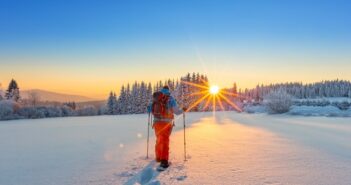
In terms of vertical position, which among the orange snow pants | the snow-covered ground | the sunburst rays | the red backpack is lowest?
A: the snow-covered ground

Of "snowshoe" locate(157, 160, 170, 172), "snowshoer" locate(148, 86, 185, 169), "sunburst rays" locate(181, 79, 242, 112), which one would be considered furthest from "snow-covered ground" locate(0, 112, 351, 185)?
"sunburst rays" locate(181, 79, 242, 112)

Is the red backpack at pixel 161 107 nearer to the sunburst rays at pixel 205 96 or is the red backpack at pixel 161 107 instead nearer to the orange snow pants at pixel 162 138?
the orange snow pants at pixel 162 138

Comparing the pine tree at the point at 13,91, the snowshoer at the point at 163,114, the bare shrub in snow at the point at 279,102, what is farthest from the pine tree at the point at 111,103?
the snowshoer at the point at 163,114

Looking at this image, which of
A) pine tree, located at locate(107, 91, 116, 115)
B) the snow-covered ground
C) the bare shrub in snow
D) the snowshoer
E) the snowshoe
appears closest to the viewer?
the snow-covered ground

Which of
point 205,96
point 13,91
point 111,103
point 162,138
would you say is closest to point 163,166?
point 162,138

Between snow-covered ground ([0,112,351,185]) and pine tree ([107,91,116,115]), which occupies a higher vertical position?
pine tree ([107,91,116,115])

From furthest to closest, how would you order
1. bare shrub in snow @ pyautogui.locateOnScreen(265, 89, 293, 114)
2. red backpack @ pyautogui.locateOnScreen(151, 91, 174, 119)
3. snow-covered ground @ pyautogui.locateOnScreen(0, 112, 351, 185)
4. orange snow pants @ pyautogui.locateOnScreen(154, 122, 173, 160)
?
bare shrub in snow @ pyautogui.locateOnScreen(265, 89, 293, 114) → red backpack @ pyautogui.locateOnScreen(151, 91, 174, 119) → orange snow pants @ pyautogui.locateOnScreen(154, 122, 173, 160) → snow-covered ground @ pyautogui.locateOnScreen(0, 112, 351, 185)

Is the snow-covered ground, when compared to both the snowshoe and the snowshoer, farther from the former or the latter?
the snowshoer

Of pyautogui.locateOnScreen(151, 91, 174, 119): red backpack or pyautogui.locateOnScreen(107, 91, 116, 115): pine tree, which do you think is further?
pyautogui.locateOnScreen(107, 91, 116, 115): pine tree

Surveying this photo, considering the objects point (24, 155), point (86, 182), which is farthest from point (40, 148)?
point (86, 182)

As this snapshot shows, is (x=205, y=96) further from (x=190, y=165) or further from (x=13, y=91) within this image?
(x=190, y=165)

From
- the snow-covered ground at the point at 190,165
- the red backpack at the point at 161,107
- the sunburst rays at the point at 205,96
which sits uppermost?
the sunburst rays at the point at 205,96

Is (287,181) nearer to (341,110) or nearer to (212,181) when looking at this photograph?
(212,181)

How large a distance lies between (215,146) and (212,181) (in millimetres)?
4418
